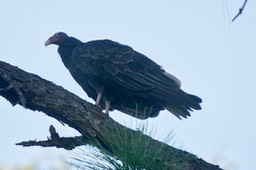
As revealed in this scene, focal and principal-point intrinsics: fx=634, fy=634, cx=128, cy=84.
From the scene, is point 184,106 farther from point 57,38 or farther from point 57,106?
point 57,38

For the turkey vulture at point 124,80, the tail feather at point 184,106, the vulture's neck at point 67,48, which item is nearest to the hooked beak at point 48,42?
the vulture's neck at point 67,48

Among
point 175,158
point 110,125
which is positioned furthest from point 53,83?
point 175,158

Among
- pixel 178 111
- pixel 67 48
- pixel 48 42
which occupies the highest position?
pixel 48 42

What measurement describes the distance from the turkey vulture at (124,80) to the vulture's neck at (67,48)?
1 centimetres

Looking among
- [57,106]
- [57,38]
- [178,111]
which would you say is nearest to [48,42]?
[57,38]

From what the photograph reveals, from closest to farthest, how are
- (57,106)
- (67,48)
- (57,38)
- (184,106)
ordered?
(57,106) → (184,106) → (67,48) → (57,38)

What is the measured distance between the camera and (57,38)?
630 cm

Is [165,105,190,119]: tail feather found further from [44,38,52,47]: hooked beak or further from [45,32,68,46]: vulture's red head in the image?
[44,38,52,47]: hooked beak

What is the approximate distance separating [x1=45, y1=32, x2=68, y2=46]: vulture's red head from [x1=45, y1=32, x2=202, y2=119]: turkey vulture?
40 centimetres

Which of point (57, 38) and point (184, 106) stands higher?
point (57, 38)

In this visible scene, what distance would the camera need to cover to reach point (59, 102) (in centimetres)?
363

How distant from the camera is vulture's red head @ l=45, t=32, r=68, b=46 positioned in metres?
6.25

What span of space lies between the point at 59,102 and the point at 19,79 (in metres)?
0.26

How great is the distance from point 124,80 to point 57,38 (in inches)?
53.2
